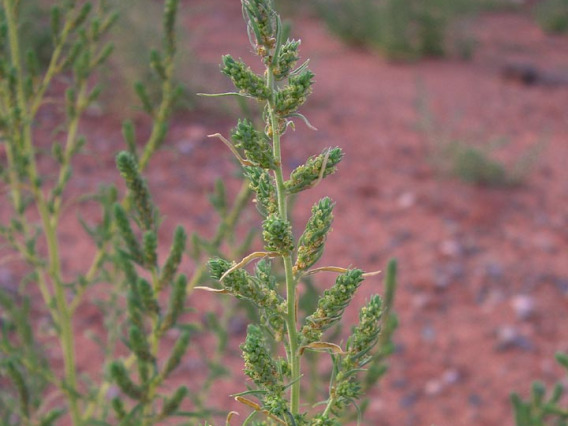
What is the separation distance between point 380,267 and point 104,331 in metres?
1.74

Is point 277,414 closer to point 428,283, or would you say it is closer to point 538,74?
point 428,283

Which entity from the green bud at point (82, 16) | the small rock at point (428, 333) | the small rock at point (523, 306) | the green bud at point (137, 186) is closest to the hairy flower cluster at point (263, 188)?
the green bud at point (137, 186)

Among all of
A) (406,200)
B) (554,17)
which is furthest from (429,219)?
(554,17)

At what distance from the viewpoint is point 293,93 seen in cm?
91

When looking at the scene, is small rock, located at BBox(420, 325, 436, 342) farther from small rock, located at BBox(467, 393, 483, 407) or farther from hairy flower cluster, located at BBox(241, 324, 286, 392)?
hairy flower cluster, located at BBox(241, 324, 286, 392)

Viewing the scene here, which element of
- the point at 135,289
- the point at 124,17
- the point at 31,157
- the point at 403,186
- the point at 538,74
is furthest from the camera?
the point at 538,74

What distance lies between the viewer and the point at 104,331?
4109mm

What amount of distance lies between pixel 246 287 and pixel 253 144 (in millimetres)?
190

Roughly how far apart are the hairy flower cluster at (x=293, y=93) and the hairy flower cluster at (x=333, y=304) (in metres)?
0.23

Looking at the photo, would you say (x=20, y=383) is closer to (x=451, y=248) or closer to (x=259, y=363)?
(x=259, y=363)

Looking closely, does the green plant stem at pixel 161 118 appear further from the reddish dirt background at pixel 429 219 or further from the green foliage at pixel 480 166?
the green foliage at pixel 480 166

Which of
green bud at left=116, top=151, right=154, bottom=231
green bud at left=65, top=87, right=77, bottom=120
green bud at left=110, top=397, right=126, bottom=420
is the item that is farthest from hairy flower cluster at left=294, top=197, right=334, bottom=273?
green bud at left=65, top=87, right=77, bottom=120

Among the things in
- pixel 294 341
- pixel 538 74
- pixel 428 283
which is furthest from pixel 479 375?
pixel 538 74

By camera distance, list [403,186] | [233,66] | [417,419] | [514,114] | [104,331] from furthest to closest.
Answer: [514,114]
[403,186]
[104,331]
[417,419]
[233,66]
